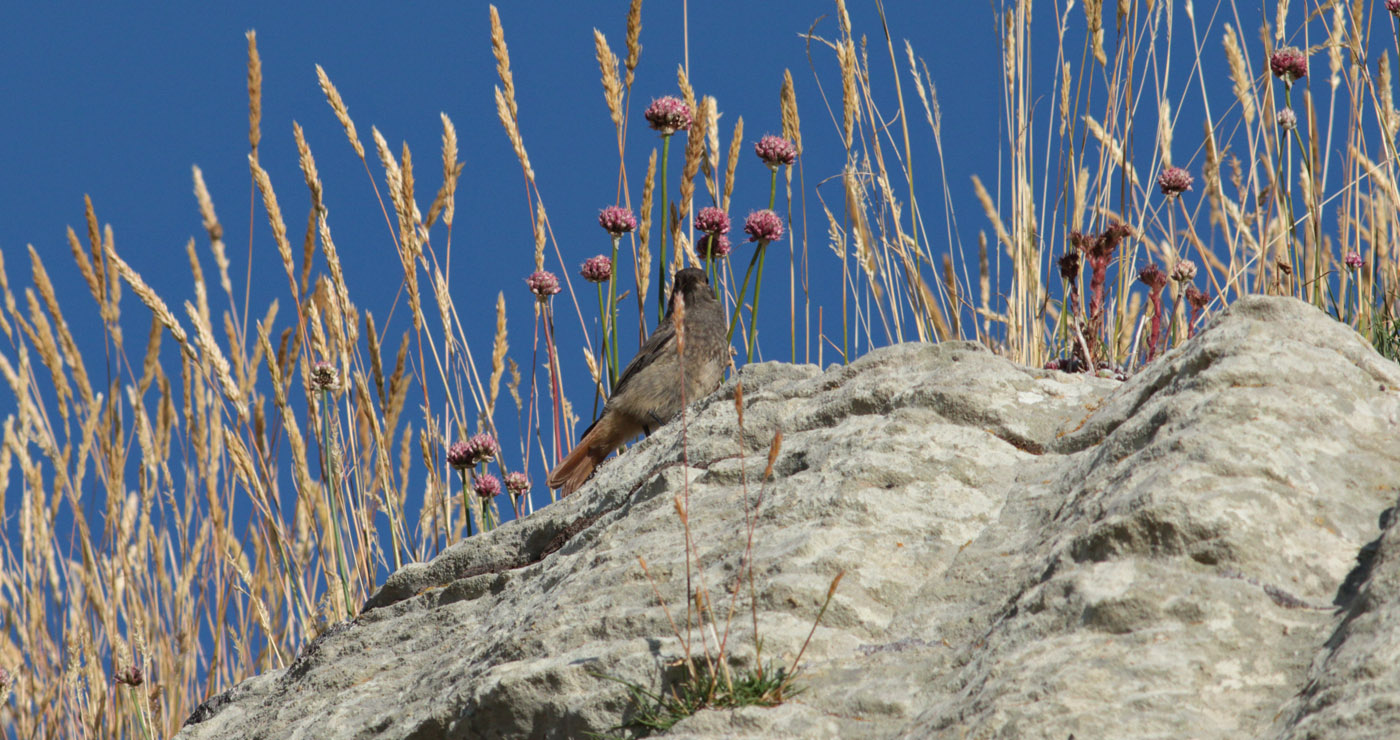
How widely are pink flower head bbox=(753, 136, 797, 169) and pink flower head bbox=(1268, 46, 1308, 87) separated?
1.38 m

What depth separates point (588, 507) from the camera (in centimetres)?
269

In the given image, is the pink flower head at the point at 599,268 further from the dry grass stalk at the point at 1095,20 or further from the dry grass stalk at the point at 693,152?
the dry grass stalk at the point at 1095,20

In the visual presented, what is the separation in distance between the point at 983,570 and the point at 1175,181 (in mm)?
2195

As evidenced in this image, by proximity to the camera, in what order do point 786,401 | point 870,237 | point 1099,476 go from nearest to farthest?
point 1099,476, point 786,401, point 870,237

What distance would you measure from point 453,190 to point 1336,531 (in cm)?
267

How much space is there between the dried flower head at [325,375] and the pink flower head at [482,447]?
41 centimetres

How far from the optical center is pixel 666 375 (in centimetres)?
470

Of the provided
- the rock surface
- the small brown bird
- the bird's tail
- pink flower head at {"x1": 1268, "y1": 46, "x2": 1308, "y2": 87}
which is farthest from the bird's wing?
pink flower head at {"x1": 1268, "y1": 46, "x2": 1308, "y2": 87}

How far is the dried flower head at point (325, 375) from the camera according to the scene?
350 cm

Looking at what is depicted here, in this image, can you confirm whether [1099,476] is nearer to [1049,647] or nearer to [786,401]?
[1049,647]

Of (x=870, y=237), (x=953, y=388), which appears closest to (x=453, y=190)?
(x=870, y=237)

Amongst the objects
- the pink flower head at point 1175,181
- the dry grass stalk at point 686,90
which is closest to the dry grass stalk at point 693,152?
the dry grass stalk at point 686,90

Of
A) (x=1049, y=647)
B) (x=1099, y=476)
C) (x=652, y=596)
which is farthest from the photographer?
(x=652, y=596)

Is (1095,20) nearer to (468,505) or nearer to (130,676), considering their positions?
(468,505)
